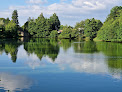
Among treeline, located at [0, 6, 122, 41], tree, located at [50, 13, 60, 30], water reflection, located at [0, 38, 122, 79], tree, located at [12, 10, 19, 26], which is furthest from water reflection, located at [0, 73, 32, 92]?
tree, located at [12, 10, 19, 26]

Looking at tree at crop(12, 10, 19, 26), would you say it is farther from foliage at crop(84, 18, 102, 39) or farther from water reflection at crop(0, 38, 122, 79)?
water reflection at crop(0, 38, 122, 79)

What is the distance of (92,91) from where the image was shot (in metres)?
11.5

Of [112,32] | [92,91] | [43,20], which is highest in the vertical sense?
[43,20]

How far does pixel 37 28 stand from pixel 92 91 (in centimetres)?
12804

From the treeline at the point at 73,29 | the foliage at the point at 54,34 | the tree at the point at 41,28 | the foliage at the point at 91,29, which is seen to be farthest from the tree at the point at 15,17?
the foliage at the point at 91,29

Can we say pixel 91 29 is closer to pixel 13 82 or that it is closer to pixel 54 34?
pixel 54 34

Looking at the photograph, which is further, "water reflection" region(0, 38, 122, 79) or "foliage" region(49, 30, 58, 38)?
"foliage" region(49, 30, 58, 38)

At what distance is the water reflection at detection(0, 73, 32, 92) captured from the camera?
11.9 meters

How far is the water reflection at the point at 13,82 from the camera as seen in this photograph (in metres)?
11.9

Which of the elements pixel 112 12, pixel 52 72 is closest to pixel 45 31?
pixel 112 12

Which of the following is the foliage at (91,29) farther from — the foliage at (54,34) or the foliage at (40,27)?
the foliage at (40,27)

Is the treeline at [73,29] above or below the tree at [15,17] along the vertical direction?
below

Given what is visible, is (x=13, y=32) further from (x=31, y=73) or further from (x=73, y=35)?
(x=31, y=73)

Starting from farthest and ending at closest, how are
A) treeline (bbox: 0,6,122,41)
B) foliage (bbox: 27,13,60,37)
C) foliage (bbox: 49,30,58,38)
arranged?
1. foliage (bbox: 27,13,60,37)
2. foliage (bbox: 49,30,58,38)
3. treeline (bbox: 0,6,122,41)
